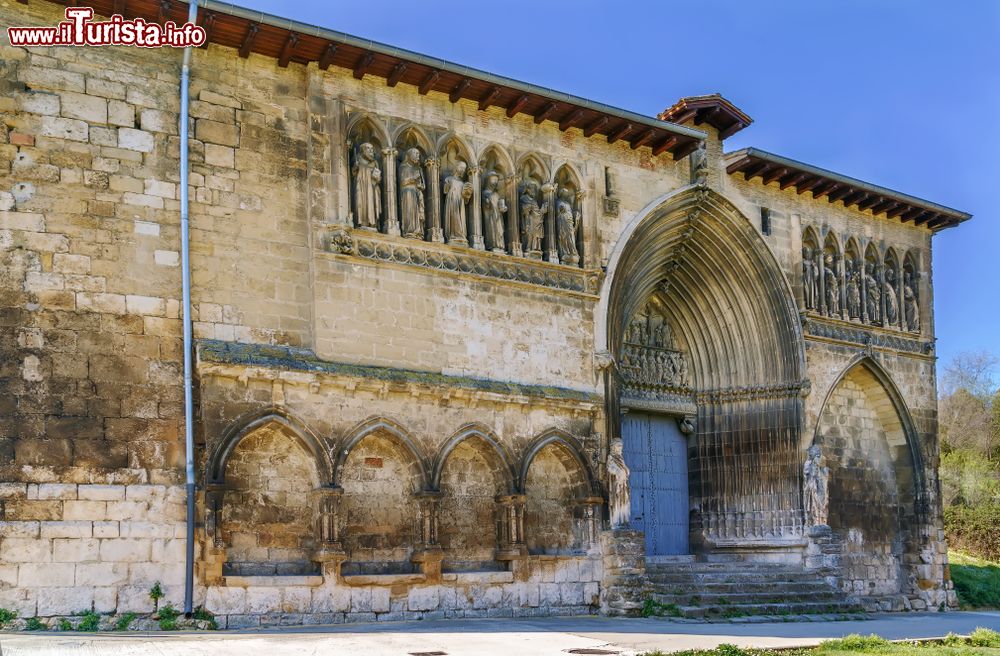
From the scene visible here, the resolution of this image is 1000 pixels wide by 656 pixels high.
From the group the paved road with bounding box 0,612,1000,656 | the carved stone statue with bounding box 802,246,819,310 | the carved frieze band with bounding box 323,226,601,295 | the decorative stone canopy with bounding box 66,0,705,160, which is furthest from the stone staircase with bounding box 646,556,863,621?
the decorative stone canopy with bounding box 66,0,705,160

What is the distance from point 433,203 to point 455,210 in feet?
1.09

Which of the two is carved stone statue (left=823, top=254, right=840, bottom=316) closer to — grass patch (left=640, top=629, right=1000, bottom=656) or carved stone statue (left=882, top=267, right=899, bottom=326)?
carved stone statue (left=882, top=267, right=899, bottom=326)

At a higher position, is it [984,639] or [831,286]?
[831,286]

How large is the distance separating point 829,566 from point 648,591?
3737mm

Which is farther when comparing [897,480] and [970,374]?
[970,374]

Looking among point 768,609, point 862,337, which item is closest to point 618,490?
point 768,609

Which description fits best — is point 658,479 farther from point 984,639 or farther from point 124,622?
point 124,622

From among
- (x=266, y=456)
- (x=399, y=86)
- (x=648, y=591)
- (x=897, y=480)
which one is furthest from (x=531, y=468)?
(x=897, y=480)

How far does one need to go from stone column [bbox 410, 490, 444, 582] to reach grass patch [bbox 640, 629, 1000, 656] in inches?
148

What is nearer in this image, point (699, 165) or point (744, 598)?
point (744, 598)

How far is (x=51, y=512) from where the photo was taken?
11.1m

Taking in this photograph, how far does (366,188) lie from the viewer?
13.7m

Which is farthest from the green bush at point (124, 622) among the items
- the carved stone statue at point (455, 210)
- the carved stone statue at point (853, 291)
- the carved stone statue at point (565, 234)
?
the carved stone statue at point (853, 291)

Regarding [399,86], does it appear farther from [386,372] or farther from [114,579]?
[114,579]
